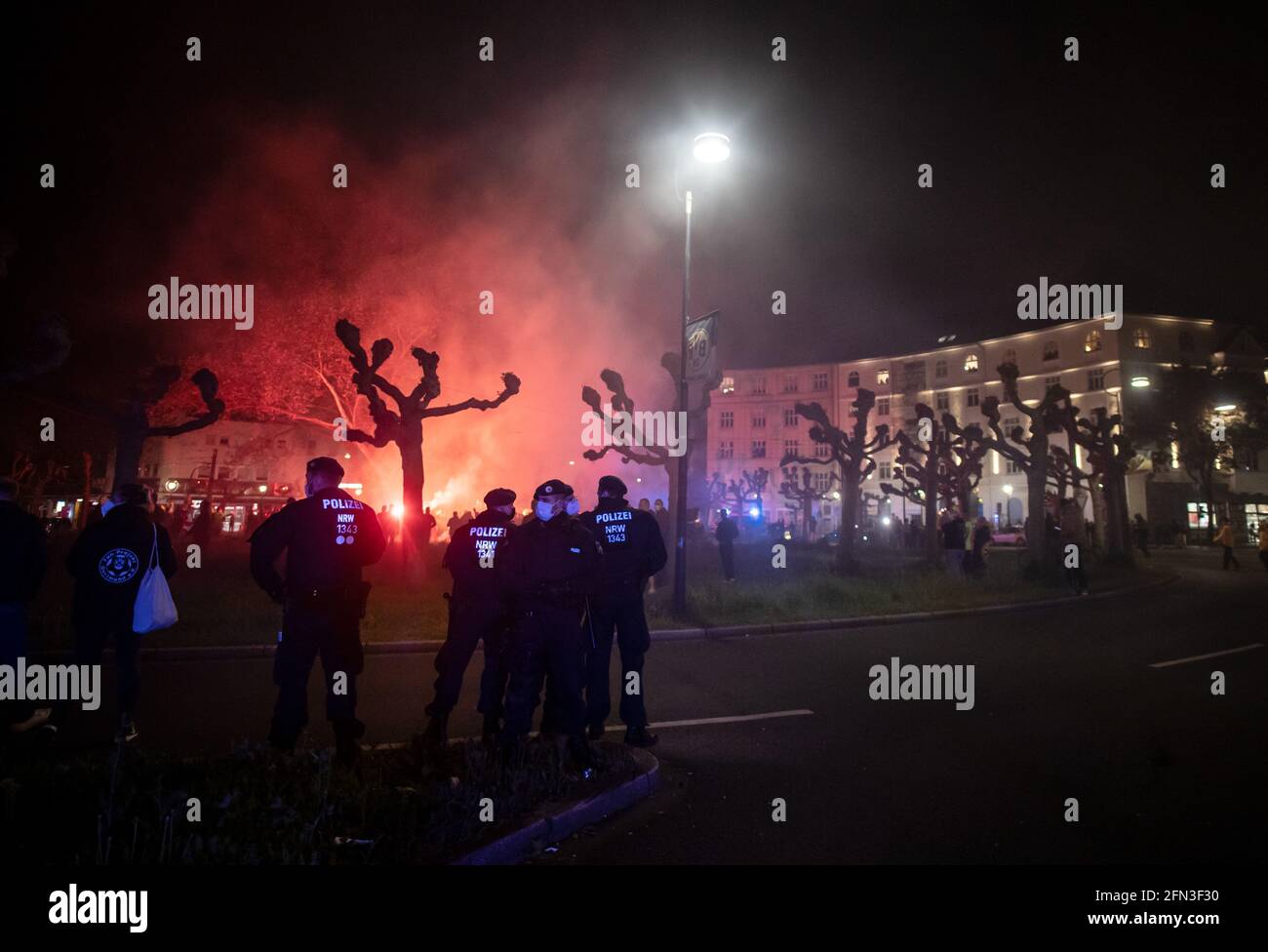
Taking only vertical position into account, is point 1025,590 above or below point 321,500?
below

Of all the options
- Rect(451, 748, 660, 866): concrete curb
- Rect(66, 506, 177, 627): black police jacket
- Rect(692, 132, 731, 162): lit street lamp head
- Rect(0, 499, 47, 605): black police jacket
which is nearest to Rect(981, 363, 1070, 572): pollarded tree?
Rect(692, 132, 731, 162): lit street lamp head

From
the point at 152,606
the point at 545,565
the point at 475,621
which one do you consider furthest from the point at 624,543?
the point at 152,606

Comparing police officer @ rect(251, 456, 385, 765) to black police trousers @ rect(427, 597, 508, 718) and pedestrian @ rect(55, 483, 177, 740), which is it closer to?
black police trousers @ rect(427, 597, 508, 718)

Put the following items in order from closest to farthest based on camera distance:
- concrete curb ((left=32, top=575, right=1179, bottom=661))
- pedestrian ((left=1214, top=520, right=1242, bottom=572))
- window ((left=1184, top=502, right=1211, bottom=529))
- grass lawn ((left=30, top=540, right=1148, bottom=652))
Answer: concrete curb ((left=32, top=575, right=1179, bottom=661)), grass lawn ((left=30, top=540, right=1148, bottom=652)), pedestrian ((left=1214, top=520, right=1242, bottom=572)), window ((left=1184, top=502, right=1211, bottom=529))

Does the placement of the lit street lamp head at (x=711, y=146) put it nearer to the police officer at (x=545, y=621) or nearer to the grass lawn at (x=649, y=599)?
the grass lawn at (x=649, y=599)

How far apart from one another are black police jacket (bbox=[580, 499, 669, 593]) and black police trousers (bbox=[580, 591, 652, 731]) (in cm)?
14

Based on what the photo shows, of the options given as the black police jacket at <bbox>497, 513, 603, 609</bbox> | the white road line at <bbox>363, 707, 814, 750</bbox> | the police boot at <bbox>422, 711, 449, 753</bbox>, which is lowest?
the white road line at <bbox>363, 707, 814, 750</bbox>

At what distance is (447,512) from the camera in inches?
1661

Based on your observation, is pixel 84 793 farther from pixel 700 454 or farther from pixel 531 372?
pixel 531 372

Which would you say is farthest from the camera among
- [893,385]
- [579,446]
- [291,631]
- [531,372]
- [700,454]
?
[893,385]

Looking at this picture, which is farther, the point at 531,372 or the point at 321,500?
the point at 531,372

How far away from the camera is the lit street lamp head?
1052 centimetres
